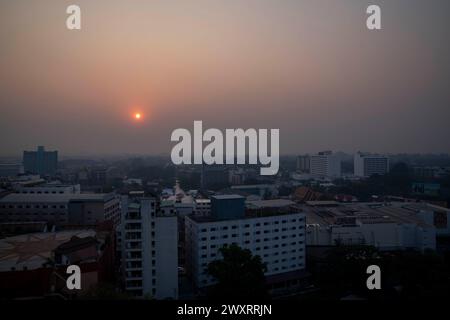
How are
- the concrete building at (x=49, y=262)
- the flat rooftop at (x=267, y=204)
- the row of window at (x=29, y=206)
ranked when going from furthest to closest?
the flat rooftop at (x=267, y=204) → the row of window at (x=29, y=206) → the concrete building at (x=49, y=262)

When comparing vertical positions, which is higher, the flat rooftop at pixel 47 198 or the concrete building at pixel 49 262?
the flat rooftop at pixel 47 198

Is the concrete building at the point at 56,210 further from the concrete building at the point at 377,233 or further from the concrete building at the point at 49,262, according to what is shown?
the concrete building at the point at 377,233

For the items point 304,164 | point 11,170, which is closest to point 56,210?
point 11,170

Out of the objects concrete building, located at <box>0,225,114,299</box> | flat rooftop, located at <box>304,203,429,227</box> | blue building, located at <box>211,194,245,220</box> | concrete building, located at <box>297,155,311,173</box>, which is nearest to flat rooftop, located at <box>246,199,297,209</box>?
flat rooftop, located at <box>304,203,429,227</box>

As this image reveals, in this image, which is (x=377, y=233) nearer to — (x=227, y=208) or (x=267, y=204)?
(x=267, y=204)

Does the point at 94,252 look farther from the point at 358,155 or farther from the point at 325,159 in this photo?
the point at 358,155

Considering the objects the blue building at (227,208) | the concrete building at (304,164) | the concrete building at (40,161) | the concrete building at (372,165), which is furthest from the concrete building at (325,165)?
Result: the blue building at (227,208)
